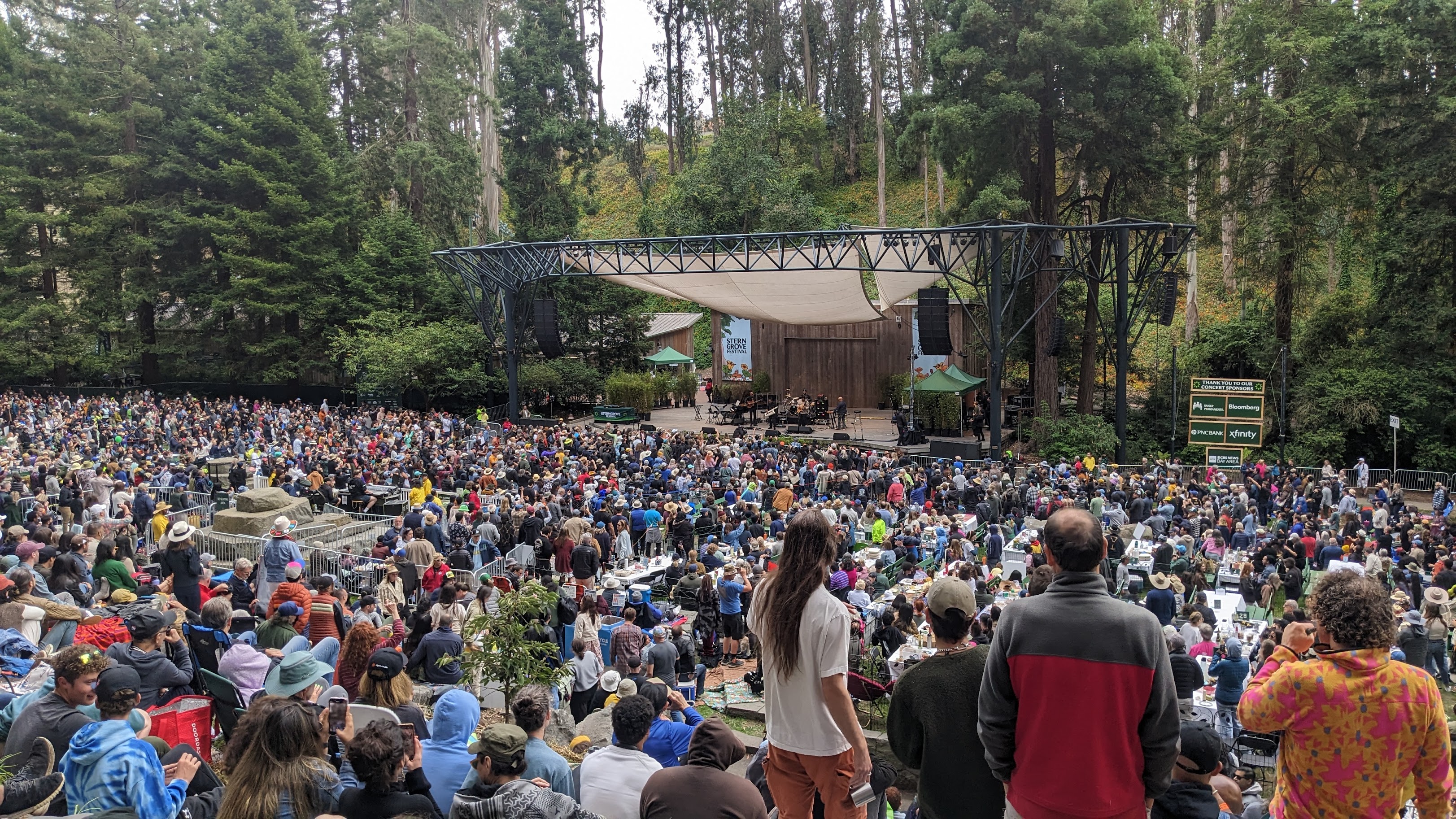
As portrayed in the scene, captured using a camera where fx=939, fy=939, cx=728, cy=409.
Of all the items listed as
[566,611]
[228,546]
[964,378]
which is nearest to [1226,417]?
[964,378]

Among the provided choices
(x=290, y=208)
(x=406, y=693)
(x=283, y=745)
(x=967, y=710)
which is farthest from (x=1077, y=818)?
(x=290, y=208)

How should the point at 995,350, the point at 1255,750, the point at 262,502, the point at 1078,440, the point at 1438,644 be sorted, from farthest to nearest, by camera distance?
1. the point at 1078,440
2. the point at 995,350
3. the point at 262,502
4. the point at 1438,644
5. the point at 1255,750

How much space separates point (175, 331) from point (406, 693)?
40.5 m

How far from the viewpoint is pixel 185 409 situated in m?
28.8

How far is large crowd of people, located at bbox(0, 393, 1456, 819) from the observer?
2520mm

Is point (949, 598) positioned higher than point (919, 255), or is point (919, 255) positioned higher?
point (919, 255)

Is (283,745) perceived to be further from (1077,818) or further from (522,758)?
(1077,818)

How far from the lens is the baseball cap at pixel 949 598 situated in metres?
2.72

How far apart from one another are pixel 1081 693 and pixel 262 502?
46.9 feet

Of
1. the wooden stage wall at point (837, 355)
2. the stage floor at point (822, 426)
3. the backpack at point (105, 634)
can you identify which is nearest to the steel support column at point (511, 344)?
the stage floor at point (822, 426)

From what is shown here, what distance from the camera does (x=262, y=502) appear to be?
1420 centimetres

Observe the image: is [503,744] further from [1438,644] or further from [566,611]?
[1438,644]

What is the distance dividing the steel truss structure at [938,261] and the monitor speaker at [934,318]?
2.67ft

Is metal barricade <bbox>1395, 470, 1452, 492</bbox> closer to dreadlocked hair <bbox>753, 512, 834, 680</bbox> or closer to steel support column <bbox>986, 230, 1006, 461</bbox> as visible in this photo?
steel support column <bbox>986, 230, 1006, 461</bbox>
